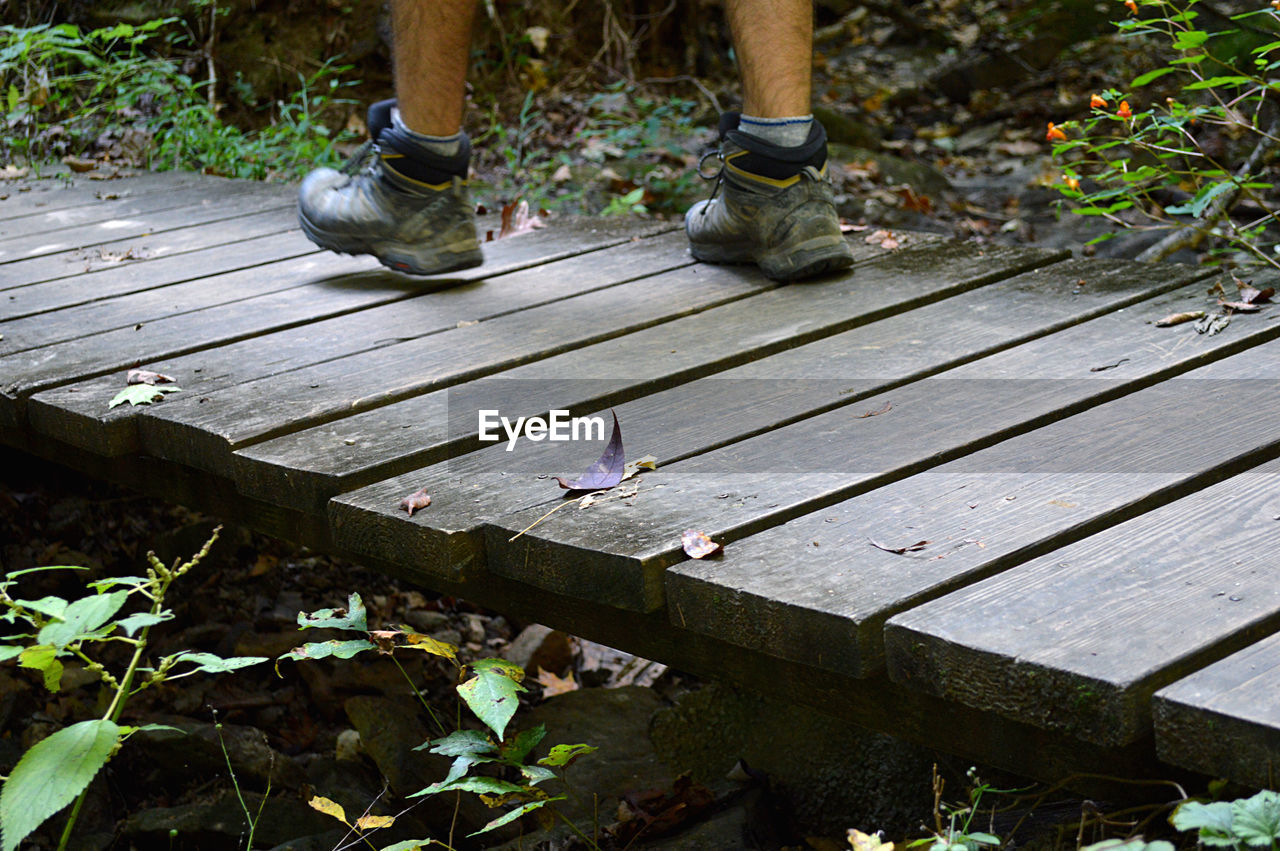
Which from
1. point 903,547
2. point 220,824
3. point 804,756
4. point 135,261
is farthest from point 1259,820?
point 135,261

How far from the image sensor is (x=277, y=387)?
2.36m

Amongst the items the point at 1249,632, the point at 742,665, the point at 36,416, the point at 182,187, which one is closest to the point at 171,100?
the point at 182,187

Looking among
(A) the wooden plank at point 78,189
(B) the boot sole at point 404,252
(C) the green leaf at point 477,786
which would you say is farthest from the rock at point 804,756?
(A) the wooden plank at point 78,189

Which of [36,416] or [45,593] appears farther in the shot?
[45,593]

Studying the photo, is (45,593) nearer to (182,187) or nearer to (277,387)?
(277,387)

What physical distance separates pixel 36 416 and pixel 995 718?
5.92ft

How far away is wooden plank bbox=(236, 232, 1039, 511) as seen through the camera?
1.98 meters

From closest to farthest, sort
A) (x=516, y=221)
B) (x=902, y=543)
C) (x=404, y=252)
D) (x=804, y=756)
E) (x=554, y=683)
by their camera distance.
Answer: (x=902, y=543), (x=804, y=756), (x=404, y=252), (x=554, y=683), (x=516, y=221)

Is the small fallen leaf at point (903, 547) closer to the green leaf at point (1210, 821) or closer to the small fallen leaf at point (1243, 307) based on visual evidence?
the green leaf at point (1210, 821)

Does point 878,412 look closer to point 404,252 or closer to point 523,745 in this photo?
point 523,745

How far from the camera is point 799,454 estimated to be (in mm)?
1902

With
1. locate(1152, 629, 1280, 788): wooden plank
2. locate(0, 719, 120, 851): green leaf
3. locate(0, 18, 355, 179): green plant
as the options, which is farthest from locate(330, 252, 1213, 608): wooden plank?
locate(0, 18, 355, 179): green plant

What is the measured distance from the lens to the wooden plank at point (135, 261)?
3.17 meters

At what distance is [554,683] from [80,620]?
1797 mm
